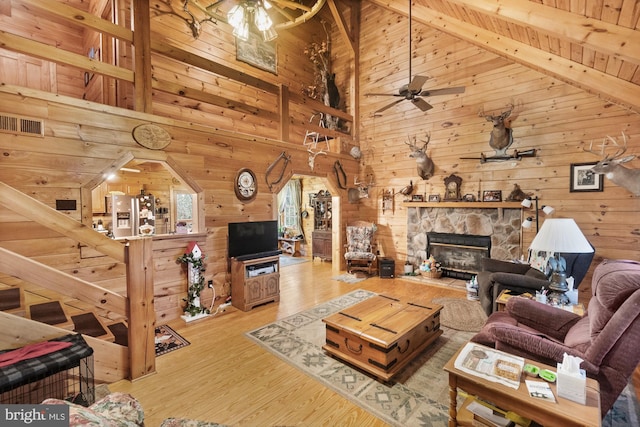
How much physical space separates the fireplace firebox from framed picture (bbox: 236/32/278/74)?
16.5ft

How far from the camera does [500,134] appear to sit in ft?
15.2

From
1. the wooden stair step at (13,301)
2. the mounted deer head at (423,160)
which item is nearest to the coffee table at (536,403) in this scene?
the wooden stair step at (13,301)

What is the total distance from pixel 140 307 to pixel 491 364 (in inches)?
110

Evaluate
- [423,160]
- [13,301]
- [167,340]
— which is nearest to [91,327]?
[13,301]

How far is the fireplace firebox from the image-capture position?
5.10 m

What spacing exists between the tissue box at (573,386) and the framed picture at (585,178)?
379 cm

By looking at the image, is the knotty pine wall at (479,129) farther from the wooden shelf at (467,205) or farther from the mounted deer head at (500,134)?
the wooden shelf at (467,205)

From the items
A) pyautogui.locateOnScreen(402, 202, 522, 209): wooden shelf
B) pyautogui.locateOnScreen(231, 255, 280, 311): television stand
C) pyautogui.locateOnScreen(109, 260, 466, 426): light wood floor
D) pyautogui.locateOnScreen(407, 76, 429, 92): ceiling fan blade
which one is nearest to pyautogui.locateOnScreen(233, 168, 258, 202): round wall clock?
pyautogui.locateOnScreen(231, 255, 280, 311): television stand

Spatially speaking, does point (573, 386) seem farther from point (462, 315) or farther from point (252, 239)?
point (252, 239)

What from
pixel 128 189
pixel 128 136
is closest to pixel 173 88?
pixel 128 136

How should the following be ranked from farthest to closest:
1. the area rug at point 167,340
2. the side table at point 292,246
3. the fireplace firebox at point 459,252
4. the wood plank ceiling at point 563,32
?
the side table at point 292,246
the fireplace firebox at point 459,252
the area rug at point 167,340
the wood plank ceiling at point 563,32

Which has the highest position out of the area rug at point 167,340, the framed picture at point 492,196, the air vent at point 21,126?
the air vent at point 21,126

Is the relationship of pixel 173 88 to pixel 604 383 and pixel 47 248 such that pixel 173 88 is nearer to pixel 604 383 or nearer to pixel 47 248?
pixel 47 248

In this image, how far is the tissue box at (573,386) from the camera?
139 cm
